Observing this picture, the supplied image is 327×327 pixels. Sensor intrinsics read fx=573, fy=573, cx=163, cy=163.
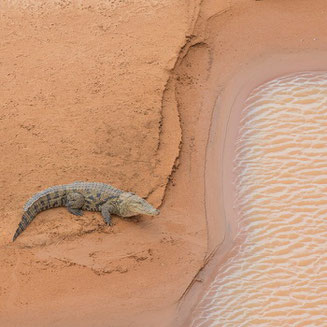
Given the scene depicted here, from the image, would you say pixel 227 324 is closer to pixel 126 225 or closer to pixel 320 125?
pixel 126 225

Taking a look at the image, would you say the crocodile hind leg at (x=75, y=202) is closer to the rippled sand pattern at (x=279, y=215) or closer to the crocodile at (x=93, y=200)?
the crocodile at (x=93, y=200)

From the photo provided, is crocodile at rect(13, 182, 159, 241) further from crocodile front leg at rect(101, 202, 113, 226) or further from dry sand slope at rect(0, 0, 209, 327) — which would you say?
dry sand slope at rect(0, 0, 209, 327)

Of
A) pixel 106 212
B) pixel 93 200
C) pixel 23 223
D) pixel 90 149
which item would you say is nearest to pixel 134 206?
pixel 106 212

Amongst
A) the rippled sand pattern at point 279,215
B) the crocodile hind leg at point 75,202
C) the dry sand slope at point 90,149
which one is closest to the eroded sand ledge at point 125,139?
the dry sand slope at point 90,149

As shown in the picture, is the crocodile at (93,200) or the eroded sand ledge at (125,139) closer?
the eroded sand ledge at (125,139)

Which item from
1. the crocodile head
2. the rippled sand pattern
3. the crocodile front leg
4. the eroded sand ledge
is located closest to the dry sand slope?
the eroded sand ledge
